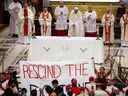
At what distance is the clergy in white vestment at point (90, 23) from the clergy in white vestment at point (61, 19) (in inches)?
35.3

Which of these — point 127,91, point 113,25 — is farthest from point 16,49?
point 127,91

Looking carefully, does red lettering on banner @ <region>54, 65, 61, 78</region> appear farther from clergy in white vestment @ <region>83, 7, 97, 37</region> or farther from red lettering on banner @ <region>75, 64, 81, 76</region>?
clergy in white vestment @ <region>83, 7, 97, 37</region>

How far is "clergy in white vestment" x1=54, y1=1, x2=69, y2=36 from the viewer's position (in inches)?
1006

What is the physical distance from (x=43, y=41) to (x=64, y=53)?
0.73m

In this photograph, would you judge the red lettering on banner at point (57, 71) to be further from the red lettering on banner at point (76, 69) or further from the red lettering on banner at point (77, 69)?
the red lettering on banner at point (77, 69)

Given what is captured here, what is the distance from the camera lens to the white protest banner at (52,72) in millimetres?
13644

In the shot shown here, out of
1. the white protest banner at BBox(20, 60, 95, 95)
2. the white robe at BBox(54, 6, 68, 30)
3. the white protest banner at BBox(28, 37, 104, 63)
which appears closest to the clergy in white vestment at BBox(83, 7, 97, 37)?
the white robe at BBox(54, 6, 68, 30)

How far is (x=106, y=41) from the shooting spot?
81.2ft

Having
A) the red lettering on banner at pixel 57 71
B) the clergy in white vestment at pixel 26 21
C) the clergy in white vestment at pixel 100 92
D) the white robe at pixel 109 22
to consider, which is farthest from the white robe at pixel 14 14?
the clergy in white vestment at pixel 100 92

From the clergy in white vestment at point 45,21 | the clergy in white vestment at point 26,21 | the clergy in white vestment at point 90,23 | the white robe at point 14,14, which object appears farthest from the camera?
the white robe at point 14,14

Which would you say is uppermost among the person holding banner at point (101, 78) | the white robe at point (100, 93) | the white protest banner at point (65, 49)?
the white protest banner at point (65, 49)

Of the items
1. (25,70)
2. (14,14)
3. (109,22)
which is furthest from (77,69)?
(14,14)

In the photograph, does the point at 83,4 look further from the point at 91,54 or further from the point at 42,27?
the point at 91,54

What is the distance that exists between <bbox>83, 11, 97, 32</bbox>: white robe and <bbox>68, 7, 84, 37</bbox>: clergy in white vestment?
0.81 feet
